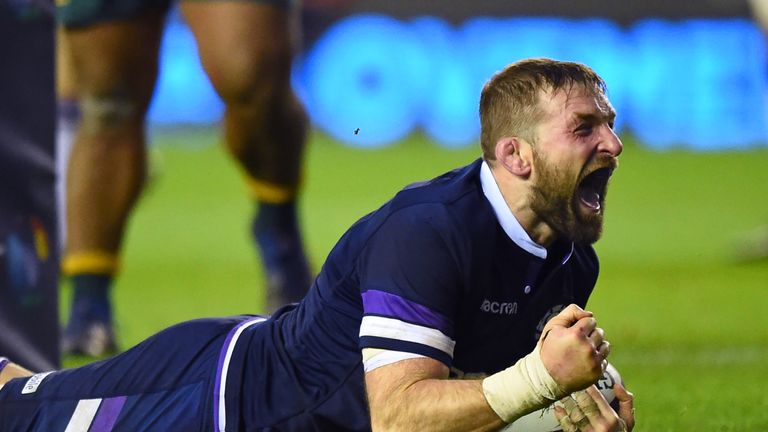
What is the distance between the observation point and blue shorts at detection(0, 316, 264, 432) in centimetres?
342

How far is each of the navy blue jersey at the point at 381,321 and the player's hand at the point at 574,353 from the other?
0.89ft

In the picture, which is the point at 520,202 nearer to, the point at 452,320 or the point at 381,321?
the point at 452,320

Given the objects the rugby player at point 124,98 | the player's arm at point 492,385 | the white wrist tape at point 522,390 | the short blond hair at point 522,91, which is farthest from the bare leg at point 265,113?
the white wrist tape at point 522,390

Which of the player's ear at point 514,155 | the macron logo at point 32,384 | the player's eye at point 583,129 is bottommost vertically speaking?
the macron logo at point 32,384

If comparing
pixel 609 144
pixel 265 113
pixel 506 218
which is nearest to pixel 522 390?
pixel 506 218

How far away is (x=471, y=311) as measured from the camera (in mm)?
3174

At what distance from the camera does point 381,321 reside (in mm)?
3035

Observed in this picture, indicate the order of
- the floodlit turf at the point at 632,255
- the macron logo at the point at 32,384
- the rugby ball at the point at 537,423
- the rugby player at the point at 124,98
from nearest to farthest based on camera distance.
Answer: the rugby ball at the point at 537,423
the macron logo at the point at 32,384
the floodlit turf at the point at 632,255
the rugby player at the point at 124,98

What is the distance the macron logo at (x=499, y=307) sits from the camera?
3.18 meters

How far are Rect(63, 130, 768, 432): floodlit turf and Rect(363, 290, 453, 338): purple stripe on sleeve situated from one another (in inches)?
64.1

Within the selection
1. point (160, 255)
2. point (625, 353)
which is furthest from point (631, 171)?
point (625, 353)

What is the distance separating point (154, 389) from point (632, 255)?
736cm

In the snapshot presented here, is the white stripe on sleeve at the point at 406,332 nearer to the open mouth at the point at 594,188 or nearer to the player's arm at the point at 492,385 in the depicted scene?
the player's arm at the point at 492,385

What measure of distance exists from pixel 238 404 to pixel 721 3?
30.1 ft
